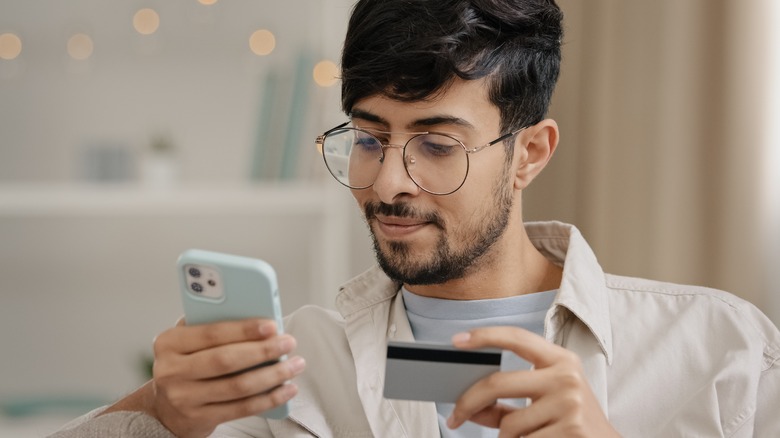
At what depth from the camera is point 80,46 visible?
2.85 meters

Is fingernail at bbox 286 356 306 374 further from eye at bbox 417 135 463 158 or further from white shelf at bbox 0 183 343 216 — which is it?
white shelf at bbox 0 183 343 216

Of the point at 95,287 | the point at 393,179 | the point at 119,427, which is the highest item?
the point at 393,179

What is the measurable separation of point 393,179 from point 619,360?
45cm

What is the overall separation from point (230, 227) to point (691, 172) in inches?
60.7

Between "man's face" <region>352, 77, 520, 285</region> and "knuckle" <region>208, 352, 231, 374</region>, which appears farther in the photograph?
"man's face" <region>352, 77, 520, 285</region>

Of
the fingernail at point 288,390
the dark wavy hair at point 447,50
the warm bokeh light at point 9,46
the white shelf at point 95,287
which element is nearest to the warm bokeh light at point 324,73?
the white shelf at point 95,287

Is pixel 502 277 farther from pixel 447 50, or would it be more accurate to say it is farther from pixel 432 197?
pixel 447 50

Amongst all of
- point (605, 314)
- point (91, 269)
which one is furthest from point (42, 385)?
point (605, 314)

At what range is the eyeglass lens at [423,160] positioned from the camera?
4.76ft

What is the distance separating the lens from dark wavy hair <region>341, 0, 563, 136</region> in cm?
146

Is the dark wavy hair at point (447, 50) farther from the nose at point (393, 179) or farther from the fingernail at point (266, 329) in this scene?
the fingernail at point (266, 329)

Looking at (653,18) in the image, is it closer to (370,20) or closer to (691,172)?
(691,172)

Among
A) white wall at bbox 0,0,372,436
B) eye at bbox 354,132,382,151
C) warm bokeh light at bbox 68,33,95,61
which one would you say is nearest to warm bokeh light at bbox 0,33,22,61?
white wall at bbox 0,0,372,436

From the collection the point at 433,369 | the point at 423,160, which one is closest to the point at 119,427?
the point at 433,369
